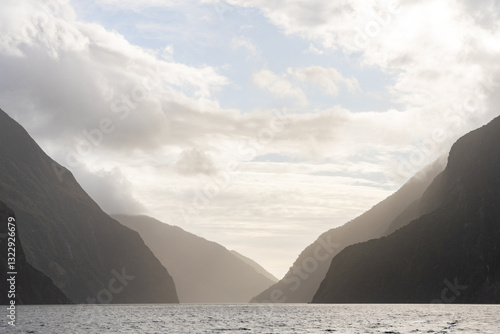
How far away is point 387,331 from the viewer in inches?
3206

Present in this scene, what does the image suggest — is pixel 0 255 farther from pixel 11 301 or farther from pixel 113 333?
pixel 113 333

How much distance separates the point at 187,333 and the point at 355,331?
25.4 m

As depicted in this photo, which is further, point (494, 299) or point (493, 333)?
point (494, 299)

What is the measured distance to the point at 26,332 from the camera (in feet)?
262

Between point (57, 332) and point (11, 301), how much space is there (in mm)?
110442

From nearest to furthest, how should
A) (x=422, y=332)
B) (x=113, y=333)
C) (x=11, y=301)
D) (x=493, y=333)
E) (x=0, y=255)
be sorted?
(x=493, y=333), (x=422, y=332), (x=113, y=333), (x=11, y=301), (x=0, y=255)

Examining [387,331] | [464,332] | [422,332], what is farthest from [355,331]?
[464,332]

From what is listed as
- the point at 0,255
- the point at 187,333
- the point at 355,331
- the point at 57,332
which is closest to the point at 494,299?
the point at 355,331

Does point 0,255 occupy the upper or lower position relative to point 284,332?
upper

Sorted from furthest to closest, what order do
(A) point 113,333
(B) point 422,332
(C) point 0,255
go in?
(C) point 0,255
(A) point 113,333
(B) point 422,332

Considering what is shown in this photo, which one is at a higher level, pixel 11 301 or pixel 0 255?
pixel 0 255

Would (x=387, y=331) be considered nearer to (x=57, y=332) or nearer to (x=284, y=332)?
(x=284, y=332)

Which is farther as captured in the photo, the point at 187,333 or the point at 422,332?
the point at 187,333

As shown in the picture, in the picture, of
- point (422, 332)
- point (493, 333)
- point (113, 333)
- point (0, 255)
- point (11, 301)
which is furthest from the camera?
point (0, 255)
